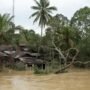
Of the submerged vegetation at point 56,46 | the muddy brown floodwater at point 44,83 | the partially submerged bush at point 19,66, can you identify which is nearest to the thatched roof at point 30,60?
the submerged vegetation at point 56,46

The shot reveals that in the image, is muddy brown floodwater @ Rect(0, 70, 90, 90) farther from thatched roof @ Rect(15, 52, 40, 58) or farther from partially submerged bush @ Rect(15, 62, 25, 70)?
thatched roof @ Rect(15, 52, 40, 58)

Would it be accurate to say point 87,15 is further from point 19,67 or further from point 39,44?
point 19,67

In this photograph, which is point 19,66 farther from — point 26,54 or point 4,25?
point 4,25

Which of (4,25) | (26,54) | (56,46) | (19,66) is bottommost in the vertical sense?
(19,66)

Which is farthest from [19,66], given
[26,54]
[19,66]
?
[26,54]

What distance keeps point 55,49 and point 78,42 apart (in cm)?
445

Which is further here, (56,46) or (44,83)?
(56,46)

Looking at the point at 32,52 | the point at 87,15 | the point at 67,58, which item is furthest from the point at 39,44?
the point at 87,15

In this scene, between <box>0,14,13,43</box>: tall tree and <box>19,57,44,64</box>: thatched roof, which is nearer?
<box>0,14,13,43</box>: tall tree

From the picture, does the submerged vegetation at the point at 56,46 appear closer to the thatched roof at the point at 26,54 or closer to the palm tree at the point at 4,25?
the thatched roof at the point at 26,54

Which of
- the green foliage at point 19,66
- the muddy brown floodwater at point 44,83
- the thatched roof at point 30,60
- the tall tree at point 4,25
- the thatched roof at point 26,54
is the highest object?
the tall tree at point 4,25

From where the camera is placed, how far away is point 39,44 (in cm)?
4625

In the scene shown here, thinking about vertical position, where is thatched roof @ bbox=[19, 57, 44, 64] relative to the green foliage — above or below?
above

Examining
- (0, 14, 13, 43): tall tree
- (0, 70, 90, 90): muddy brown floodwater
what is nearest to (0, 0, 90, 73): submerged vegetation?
→ (0, 14, 13, 43): tall tree
